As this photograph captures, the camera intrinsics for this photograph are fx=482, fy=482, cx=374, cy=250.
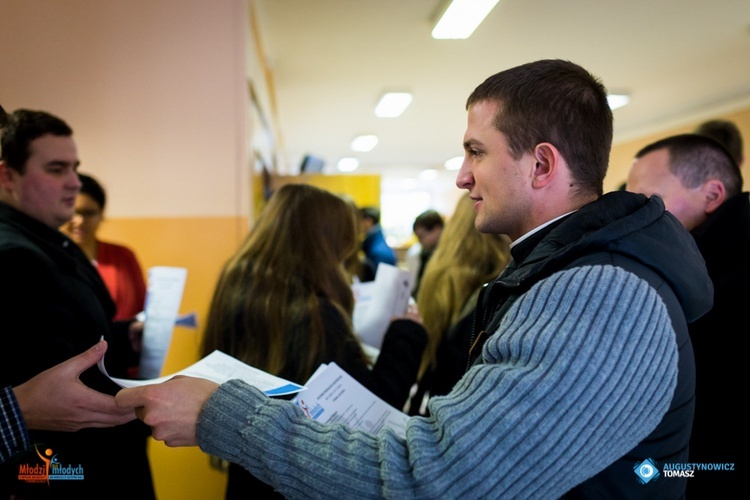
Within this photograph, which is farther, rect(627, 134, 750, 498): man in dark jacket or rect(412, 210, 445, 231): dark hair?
rect(412, 210, 445, 231): dark hair

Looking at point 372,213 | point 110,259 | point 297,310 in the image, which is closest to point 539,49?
point 297,310

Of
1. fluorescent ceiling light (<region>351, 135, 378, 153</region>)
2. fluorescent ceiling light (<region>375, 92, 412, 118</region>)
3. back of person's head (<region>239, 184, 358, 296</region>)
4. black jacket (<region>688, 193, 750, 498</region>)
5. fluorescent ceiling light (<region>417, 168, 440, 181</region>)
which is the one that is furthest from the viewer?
fluorescent ceiling light (<region>417, 168, 440, 181</region>)

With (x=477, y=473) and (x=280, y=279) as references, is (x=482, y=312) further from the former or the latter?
(x=280, y=279)

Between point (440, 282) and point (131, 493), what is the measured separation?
Answer: 1162 mm

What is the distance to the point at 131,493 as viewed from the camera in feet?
3.84

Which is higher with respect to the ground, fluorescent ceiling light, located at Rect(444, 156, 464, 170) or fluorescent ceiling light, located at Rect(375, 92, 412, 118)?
fluorescent ceiling light, located at Rect(375, 92, 412, 118)

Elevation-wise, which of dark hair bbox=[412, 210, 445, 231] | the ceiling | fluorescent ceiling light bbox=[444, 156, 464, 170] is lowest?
dark hair bbox=[412, 210, 445, 231]

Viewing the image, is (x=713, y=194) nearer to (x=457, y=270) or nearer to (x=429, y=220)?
(x=457, y=270)

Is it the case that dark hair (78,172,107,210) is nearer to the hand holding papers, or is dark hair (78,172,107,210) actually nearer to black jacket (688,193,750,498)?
the hand holding papers

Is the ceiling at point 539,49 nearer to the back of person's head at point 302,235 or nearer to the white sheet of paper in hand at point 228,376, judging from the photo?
the back of person's head at point 302,235

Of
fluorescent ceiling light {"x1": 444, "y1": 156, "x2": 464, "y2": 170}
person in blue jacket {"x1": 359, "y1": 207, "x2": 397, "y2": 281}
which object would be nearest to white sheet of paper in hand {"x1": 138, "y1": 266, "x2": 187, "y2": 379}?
fluorescent ceiling light {"x1": 444, "y1": 156, "x2": 464, "y2": 170}

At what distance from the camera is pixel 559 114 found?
0.80 meters

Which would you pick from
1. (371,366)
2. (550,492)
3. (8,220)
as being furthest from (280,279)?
(550,492)
